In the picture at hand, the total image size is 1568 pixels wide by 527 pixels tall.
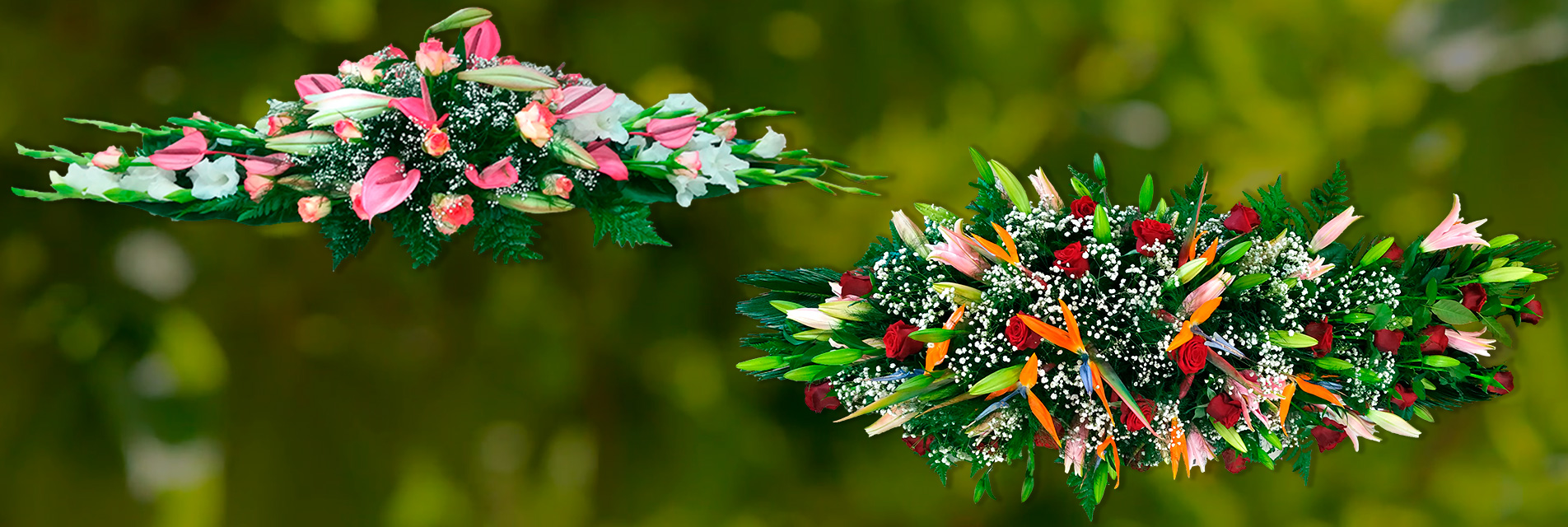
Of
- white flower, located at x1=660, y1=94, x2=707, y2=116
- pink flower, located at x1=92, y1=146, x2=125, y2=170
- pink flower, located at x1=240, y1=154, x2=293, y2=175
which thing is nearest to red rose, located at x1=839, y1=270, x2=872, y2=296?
white flower, located at x1=660, y1=94, x2=707, y2=116

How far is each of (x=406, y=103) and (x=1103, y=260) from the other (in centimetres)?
110

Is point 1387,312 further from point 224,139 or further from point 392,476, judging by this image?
point 224,139

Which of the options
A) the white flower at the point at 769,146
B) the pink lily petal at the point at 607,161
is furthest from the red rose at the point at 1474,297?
the pink lily petal at the point at 607,161

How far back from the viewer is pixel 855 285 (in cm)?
165

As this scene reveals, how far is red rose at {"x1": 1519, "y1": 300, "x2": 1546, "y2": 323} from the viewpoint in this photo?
184 cm

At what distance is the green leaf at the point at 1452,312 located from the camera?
163cm

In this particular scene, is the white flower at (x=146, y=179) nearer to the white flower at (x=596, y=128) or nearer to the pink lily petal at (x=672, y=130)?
the white flower at (x=596, y=128)

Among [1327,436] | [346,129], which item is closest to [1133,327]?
[1327,436]

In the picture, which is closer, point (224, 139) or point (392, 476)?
point (224, 139)

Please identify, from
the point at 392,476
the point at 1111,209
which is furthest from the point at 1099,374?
the point at 392,476

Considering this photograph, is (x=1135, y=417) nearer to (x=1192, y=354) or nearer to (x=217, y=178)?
(x=1192, y=354)

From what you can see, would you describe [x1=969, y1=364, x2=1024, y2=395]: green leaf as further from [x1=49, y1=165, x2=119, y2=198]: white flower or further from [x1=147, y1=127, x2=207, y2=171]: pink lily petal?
[x1=49, y1=165, x2=119, y2=198]: white flower

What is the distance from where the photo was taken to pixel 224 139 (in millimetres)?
1543

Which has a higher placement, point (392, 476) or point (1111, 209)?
point (1111, 209)
